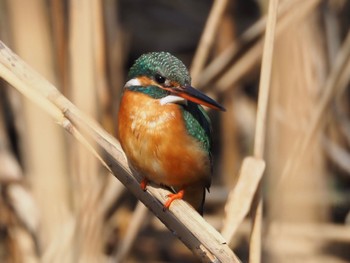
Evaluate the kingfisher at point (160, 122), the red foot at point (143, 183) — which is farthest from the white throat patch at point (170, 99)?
the red foot at point (143, 183)

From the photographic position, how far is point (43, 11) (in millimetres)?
2426

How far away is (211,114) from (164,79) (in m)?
2.23

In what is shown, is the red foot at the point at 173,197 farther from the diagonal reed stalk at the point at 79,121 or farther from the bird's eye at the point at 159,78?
the bird's eye at the point at 159,78

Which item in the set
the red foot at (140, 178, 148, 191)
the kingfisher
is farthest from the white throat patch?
the red foot at (140, 178, 148, 191)

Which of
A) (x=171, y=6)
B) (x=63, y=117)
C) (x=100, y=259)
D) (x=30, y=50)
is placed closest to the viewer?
(x=63, y=117)

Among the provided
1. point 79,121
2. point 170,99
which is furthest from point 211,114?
point 79,121

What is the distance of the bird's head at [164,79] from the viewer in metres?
2.37

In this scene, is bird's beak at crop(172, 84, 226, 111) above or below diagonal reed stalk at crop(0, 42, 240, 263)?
A: above

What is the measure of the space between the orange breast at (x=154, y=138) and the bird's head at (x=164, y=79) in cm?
3

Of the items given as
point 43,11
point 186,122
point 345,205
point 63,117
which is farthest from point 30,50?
point 345,205

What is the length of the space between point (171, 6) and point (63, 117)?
2562 mm

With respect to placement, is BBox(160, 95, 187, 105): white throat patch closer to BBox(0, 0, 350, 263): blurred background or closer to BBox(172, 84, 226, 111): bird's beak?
BBox(172, 84, 226, 111): bird's beak

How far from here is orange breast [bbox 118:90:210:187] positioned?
241 cm

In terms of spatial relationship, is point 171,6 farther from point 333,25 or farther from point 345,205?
point 345,205
